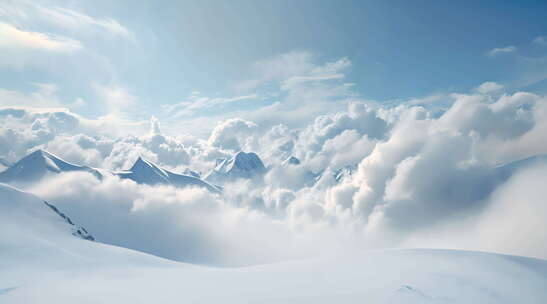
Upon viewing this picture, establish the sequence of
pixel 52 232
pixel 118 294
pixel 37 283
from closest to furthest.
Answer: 1. pixel 118 294
2. pixel 37 283
3. pixel 52 232

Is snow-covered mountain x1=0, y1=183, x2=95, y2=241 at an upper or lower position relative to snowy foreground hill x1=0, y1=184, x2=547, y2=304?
upper

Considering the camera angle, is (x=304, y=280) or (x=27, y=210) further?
A: (x=27, y=210)

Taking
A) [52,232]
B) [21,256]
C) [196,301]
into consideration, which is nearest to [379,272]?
[196,301]

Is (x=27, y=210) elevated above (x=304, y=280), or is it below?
above

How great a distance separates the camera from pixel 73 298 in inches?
923

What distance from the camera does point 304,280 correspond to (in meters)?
27.6

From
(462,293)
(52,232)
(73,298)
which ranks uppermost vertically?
(52,232)

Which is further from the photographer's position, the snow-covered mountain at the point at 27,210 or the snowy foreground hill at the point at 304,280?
the snow-covered mountain at the point at 27,210

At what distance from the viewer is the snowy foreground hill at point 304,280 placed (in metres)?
23.1

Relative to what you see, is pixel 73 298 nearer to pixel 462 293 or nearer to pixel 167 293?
pixel 167 293

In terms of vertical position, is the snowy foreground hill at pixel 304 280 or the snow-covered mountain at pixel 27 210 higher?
the snow-covered mountain at pixel 27 210

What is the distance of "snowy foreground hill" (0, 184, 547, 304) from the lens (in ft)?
75.7

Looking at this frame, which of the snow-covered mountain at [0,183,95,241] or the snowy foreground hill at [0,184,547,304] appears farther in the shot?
the snow-covered mountain at [0,183,95,241]

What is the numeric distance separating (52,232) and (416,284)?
2870 inches
